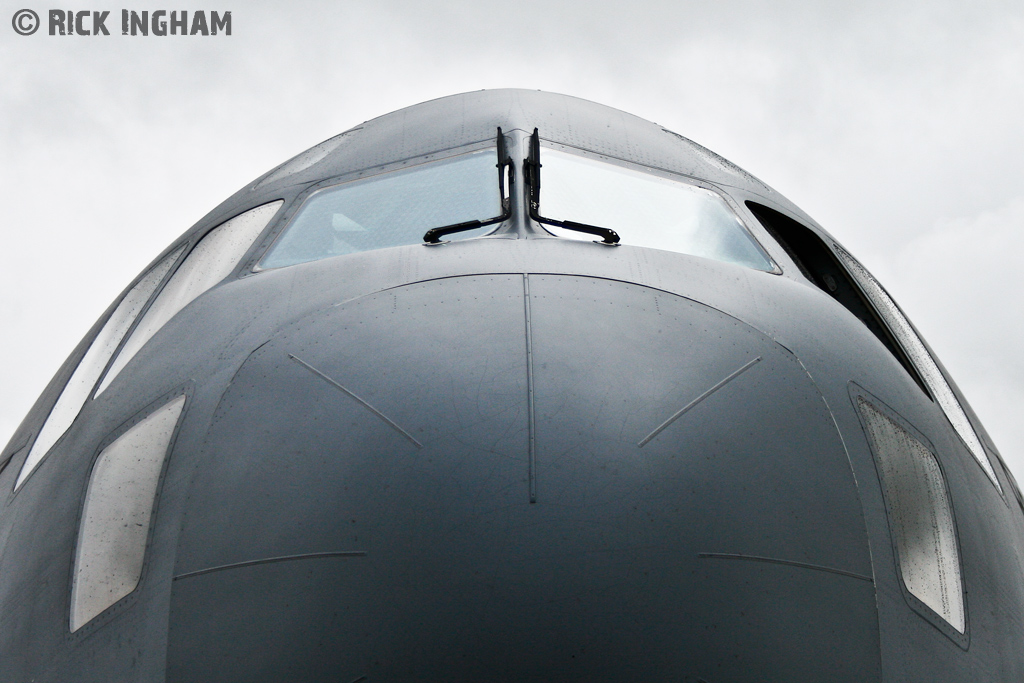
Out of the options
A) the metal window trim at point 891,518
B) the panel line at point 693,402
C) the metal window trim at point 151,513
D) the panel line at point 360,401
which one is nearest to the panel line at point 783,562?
the metal window trim at point 891,518

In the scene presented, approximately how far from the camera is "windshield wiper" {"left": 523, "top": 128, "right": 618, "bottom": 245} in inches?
156

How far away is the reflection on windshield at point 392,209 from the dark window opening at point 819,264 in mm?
1568

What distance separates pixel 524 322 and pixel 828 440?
1.09m

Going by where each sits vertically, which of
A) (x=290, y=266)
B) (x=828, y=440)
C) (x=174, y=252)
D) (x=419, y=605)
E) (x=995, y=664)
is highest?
(x=174, y=252)

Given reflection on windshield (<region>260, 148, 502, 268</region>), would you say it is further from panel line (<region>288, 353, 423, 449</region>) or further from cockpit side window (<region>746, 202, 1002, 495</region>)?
cockpit side window (<region>746, 202, 1002, 495</region>)

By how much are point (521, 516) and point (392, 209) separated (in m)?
2.45

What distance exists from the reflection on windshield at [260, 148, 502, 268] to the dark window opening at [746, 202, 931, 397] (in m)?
1.57

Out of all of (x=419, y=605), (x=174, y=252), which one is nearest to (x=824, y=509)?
(x=419, y=605)

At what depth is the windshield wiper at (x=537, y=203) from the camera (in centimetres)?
396

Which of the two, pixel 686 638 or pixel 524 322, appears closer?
pixel 686 638

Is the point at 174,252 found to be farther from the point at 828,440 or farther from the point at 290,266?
the point at 828,440

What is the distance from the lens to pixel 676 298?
3465 mm

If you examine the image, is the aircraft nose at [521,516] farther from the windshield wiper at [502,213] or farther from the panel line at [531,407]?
the windshield wiper at [502,213]

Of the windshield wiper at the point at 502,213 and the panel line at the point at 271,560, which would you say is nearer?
the panel line at the point at 271,560
